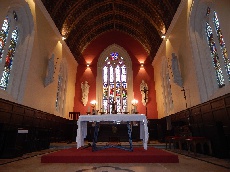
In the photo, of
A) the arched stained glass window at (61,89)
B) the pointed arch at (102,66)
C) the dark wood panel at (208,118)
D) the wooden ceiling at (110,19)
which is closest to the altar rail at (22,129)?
the arched stained glass window at (61,89)

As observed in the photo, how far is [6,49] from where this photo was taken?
6035mm

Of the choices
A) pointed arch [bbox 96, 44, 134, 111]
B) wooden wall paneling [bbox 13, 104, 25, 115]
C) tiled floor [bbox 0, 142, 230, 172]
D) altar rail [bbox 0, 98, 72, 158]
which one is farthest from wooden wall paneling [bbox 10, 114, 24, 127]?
pointed arch [bbox 96, 44, 134, 111]

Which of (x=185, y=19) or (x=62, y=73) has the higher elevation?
(x=185, y=19)

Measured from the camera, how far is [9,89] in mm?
6270

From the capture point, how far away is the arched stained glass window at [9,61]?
6.06 m

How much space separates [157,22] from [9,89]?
9.08 meters

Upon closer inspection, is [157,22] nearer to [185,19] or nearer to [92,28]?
[185,19]

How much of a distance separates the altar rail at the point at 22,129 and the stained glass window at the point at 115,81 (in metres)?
4.93

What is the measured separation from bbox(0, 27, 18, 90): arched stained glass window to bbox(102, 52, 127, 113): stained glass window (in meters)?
7.31

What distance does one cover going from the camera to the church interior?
4727mm

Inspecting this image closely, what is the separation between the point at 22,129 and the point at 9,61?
301cm

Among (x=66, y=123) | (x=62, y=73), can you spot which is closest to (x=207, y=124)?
(x=66, y=123)

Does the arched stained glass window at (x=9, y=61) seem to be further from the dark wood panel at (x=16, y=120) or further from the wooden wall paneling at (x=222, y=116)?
the wooden wall paneling at (x=222, y=116)

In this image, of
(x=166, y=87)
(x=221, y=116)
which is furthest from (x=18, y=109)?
(x=166, y=87)
